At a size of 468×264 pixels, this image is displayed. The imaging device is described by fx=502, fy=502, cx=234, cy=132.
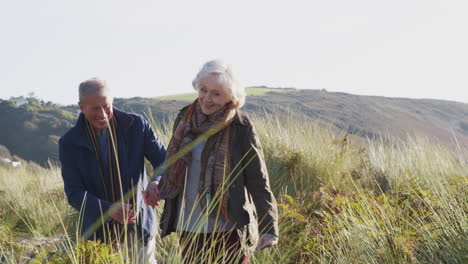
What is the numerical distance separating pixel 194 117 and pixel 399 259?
1.37m

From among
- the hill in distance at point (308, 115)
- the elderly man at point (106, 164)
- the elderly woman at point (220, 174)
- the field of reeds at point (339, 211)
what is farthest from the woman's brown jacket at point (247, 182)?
the hill in distance at point (308, 115)

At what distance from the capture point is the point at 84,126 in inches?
118

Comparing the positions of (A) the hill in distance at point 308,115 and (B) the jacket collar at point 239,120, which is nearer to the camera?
(B) the jacket collar at point 239,120

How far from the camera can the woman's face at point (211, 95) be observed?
257 cm

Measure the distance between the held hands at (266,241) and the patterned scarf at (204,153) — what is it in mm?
220

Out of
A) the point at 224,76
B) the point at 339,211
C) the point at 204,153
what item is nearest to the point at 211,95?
the point at 224,76

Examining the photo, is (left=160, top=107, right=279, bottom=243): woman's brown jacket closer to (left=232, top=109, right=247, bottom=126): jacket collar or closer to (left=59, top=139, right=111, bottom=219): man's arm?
(left=232, top=109, right=247, bottom=126): jacket collar

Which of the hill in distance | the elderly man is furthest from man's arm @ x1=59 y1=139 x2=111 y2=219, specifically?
the hill in distance

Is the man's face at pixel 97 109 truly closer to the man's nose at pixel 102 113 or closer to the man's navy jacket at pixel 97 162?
the man's nose at pixel 102 113

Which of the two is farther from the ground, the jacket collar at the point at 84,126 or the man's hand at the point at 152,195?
the jacket collar at the point at 84,126

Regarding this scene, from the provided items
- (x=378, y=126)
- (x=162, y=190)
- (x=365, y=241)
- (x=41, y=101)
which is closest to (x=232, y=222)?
(x=162, y=190)

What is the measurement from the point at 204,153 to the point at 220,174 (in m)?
0.15

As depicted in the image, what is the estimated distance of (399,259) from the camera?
9.05ft

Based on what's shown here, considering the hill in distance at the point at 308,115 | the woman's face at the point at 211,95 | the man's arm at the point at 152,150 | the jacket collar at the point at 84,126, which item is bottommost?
the hill in distance at the point at 308,115
